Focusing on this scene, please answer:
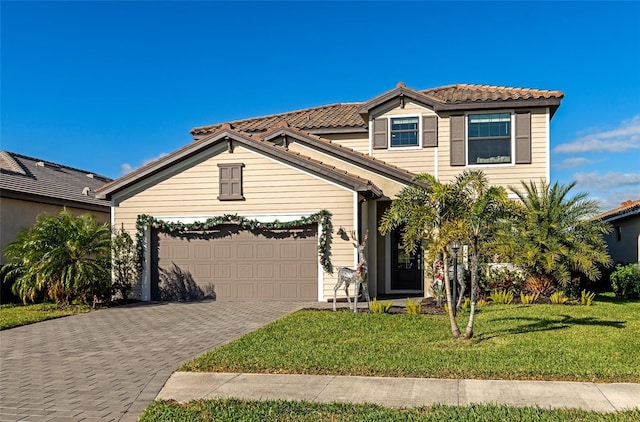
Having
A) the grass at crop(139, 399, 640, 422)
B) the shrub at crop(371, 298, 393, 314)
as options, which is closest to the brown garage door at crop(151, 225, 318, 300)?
the shrub at crop(371, 298, 393, 314)

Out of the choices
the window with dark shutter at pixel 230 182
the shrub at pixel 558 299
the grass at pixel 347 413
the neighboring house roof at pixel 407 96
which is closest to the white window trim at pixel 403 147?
the neighboring house roof at pixel 407 96

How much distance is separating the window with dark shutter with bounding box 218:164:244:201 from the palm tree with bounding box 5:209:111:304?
343 centimetres

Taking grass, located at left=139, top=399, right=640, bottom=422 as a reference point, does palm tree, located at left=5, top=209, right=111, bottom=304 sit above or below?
above

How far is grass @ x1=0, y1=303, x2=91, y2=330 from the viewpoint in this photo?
1260 centimetres

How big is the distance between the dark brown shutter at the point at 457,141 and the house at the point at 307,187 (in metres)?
0.03

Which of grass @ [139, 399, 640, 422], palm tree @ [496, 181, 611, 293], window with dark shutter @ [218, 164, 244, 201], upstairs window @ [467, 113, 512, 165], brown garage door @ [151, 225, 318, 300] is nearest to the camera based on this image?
grass @ [139, 399, 640, 422]

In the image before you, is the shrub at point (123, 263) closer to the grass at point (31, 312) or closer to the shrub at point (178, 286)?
the shrub at point (178, 286)

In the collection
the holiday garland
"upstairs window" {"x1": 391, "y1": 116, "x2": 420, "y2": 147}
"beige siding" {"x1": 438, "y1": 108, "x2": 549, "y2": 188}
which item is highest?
"upstairs window" {"x1": 391, "y1": 116, "x2": 420, "y2": 147}

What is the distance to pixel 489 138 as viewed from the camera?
58.6 feet

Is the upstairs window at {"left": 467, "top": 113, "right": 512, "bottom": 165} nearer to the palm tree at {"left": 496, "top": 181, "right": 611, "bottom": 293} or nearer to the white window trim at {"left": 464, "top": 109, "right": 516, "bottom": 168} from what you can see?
the white window trim at {"left": 464, "top": 109, "right": 516, "bottom": 168}

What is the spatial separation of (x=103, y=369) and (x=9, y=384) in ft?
3.88

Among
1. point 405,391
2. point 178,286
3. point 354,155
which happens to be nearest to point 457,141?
point 354,155

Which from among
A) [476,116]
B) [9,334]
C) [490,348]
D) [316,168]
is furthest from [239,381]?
[476,116]

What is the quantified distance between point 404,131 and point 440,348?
35.7ft
